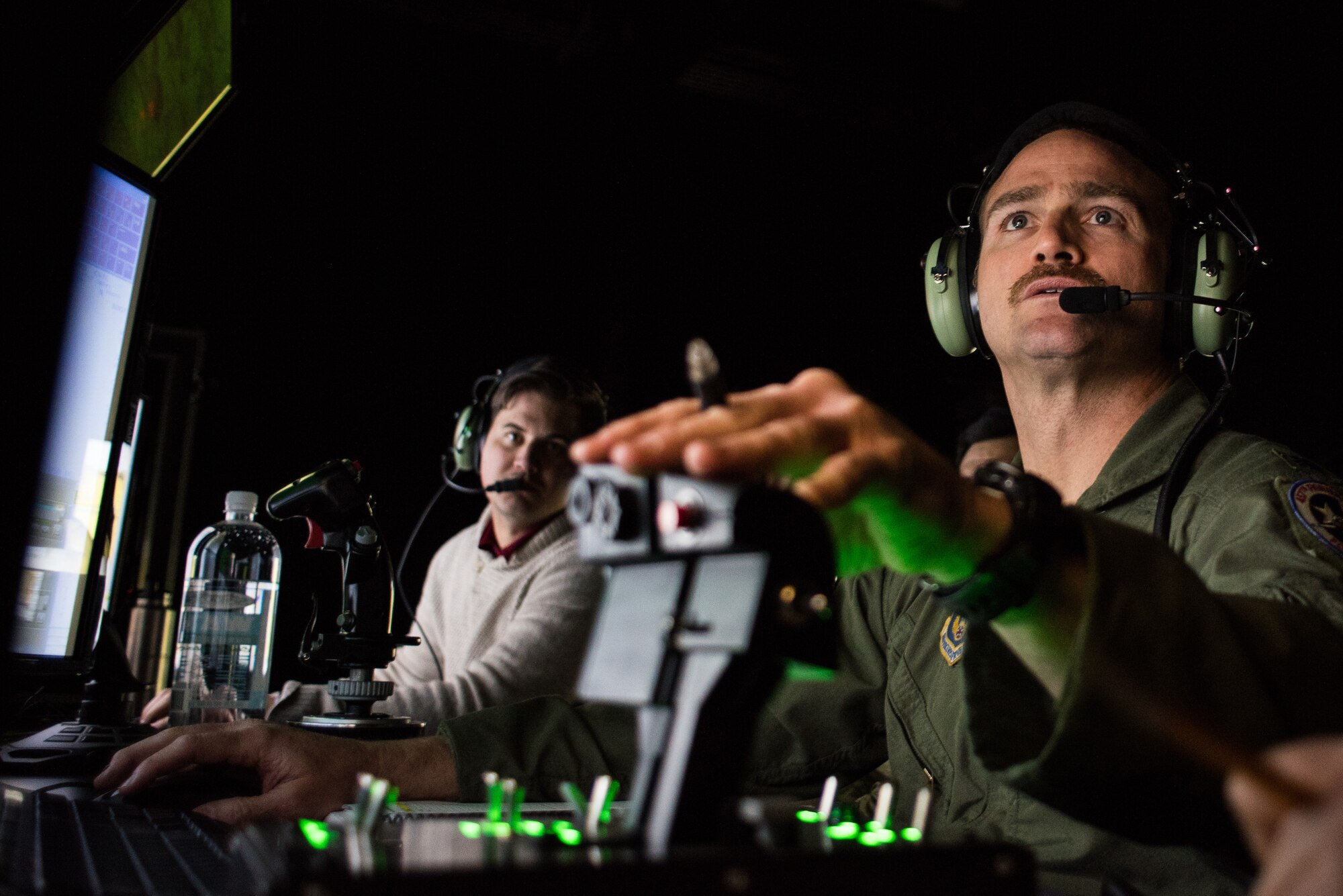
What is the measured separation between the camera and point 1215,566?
0.92 metres

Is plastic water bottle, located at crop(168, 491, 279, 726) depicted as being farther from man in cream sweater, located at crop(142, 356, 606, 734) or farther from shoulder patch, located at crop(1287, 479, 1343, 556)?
shoulder patch, located at crop(1287, 479, 1343, 556)

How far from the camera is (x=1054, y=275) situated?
1440 mm

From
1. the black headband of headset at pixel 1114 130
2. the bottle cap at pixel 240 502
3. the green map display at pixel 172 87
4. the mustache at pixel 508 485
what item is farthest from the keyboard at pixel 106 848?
the mustache at pixel 508 485

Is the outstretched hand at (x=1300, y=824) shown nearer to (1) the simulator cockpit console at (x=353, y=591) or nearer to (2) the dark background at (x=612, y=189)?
(1) the simulator cockpit console at (x=353, y=591)

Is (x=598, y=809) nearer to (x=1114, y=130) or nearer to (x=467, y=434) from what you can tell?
(x=1114, y=130)

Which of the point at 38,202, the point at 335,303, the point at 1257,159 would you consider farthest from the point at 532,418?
the point at 1257,159

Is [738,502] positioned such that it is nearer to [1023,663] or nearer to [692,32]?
[1023,663]

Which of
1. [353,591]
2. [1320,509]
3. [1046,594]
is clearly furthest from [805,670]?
[353,591]

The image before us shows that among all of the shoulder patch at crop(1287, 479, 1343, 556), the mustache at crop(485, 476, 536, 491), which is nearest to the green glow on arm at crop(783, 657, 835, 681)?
the shoulder patch at crop(1287, 479, 1343, 556)

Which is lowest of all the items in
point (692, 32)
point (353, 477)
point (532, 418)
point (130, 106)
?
point (353, 477)

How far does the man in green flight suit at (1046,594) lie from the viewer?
62 centimetres

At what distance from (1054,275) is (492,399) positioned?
6.03ft

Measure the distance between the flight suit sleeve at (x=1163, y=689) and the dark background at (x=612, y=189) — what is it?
333 centimetres

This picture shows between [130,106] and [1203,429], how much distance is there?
1.67 meters
